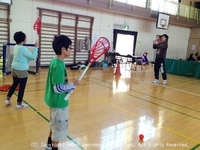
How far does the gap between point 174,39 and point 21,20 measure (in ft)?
36.6

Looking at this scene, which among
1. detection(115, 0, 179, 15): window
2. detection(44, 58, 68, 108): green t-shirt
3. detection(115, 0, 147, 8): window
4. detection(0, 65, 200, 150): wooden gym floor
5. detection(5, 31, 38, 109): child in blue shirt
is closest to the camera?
detection(44, 58, 68, 108): green t-shirt

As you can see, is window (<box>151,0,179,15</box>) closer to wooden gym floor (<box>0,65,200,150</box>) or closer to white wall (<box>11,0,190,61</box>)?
white wall (<box>11,0,190,61</box>)

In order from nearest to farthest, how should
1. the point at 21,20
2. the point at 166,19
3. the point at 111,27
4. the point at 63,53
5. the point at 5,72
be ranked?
the point at 63,53, the point at 5,72, the point at 21,20, the point at 111,27, the point at 166,19

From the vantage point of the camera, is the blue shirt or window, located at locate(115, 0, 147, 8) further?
window, located at locate(115, 0, 147, 8)

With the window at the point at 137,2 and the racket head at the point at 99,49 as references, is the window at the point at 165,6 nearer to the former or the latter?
the window at the point at 137,2

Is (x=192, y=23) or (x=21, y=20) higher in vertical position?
(x=192, y=23)

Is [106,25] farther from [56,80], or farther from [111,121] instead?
[56,80]

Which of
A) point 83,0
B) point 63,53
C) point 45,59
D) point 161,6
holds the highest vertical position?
point 161,6

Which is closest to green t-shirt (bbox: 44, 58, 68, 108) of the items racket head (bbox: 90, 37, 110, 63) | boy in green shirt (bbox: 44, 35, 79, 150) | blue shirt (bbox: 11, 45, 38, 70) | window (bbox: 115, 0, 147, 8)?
boy in green shirt (bbox: 44, 35, 79, 150)

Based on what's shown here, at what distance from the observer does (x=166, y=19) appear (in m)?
10.9

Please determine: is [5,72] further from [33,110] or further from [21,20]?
[33,110]

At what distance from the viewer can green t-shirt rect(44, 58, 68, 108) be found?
1610 mm

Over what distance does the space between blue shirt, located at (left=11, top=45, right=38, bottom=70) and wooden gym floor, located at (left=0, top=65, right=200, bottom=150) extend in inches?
31.2

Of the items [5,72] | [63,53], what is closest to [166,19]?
[5,72]
